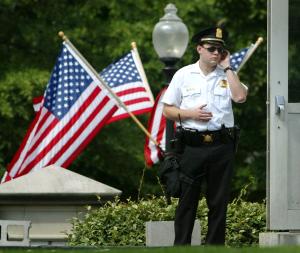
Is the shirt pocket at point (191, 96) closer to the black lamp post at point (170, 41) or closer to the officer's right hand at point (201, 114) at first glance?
the officer's right hand at point (201, 114)

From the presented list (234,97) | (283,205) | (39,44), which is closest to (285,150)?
(283,205)

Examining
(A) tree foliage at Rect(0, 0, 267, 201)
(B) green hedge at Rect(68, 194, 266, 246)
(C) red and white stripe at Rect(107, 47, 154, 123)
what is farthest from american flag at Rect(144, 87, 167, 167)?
(A) tree foliage at Rect(0, 0, 267, 201)

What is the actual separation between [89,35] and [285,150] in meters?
18.7

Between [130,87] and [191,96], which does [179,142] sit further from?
→ [130,87]

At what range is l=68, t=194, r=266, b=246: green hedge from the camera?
14656 millimetres

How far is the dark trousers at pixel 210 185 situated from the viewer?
460 inches

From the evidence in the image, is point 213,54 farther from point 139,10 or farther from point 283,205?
point 139,10

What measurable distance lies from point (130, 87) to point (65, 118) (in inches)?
69.3

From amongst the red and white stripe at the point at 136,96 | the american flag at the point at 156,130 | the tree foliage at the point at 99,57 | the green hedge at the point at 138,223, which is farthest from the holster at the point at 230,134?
the tree foliage at the point at 99,57

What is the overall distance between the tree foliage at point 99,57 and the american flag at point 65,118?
746cm

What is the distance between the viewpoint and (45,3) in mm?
31688

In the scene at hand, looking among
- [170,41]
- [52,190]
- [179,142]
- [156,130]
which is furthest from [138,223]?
[156,130]

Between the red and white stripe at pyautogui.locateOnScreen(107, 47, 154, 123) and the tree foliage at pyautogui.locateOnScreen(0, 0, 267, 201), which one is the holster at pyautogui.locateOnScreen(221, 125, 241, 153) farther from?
the tree foliage at pyautogui.locateOnScreen(0, 0, 267, 201)

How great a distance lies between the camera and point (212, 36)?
39.1ft
